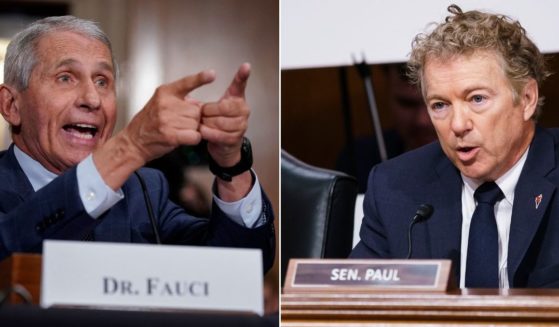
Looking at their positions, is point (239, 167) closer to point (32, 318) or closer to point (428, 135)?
point (428, 135)

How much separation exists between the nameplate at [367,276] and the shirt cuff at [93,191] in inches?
22.6

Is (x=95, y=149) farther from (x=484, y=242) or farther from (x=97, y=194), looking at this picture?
(x=484, y=242)

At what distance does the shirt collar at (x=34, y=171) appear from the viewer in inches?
123

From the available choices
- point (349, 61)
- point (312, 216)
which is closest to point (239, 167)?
point (312, 216)

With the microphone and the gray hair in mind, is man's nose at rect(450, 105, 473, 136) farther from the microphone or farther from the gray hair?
the gray hair

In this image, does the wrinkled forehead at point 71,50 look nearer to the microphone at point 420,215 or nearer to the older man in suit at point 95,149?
the older man in suit at point 95,149

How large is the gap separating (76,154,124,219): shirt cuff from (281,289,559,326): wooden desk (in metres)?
0.59

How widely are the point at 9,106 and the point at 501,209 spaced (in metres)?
1.59

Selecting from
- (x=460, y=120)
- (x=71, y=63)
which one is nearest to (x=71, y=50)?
(x=71, y=63)

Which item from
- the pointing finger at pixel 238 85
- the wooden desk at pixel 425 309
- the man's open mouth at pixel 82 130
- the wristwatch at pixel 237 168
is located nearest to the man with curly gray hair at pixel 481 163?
the wooden desk at pixel 425 309

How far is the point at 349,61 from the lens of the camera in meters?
3.61

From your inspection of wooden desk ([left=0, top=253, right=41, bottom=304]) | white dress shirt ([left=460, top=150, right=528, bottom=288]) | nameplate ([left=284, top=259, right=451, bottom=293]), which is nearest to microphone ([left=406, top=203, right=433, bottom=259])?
white dress shirt ([left=460, top=150, right=528, bottom=288])

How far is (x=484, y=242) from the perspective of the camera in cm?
333

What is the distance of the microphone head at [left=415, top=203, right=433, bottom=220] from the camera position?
3.38 m
